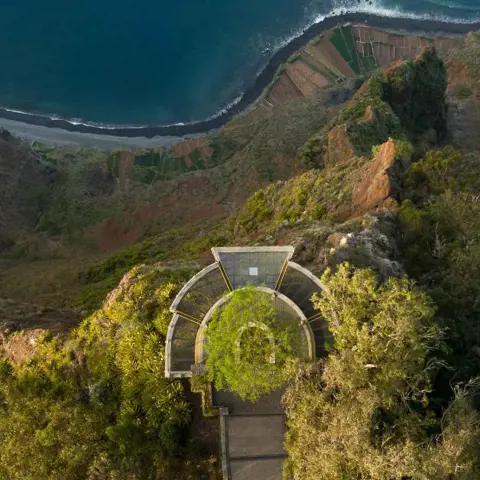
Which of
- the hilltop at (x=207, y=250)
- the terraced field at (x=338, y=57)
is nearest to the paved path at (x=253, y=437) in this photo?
the hilltop at (x=207, y=250)

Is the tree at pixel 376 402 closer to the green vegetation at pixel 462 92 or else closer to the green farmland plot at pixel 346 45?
the green vegetation at pixel 462 92

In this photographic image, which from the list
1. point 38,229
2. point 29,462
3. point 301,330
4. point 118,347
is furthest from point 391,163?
point 38,229

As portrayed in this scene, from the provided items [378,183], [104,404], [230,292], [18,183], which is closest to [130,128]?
[18,183]

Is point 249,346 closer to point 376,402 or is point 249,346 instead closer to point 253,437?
point 253,437

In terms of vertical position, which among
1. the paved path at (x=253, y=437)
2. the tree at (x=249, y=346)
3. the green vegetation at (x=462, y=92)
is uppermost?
the green vegetation at (x=462, y=92)

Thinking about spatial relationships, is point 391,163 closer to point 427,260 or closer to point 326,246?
point 427,260
